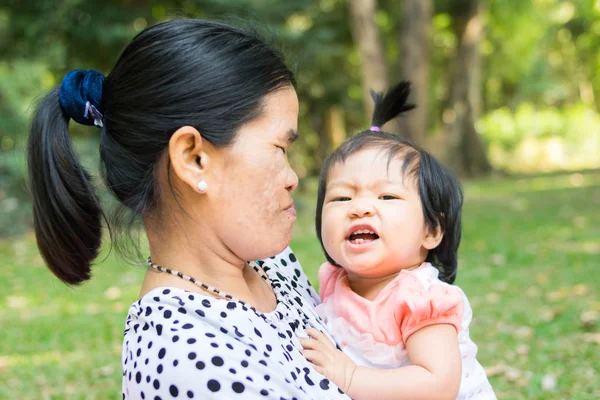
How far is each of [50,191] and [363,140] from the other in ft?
2.79

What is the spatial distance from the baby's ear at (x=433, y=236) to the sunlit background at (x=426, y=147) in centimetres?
57

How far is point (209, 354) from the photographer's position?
1.35 m

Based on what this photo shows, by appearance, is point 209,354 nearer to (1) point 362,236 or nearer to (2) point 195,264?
(2) point 195,264

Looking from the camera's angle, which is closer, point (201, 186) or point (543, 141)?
point (201, 186)

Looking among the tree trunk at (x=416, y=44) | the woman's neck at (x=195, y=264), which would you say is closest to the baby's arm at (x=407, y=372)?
the woman's neck at (x=195, y=264)

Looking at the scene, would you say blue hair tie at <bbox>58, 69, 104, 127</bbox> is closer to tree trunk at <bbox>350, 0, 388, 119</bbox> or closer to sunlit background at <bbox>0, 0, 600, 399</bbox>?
sunlit background at <bbox>0, 0, 600, 399</bbox>

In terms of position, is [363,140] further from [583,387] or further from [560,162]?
[560,162]

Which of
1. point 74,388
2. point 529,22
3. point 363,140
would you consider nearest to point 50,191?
point 363,140

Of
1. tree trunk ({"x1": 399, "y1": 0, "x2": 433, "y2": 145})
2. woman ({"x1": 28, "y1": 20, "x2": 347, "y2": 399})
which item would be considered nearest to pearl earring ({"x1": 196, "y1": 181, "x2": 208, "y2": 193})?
woman ({"x1": 28, "y1": 20, "x2": 347, "y2": 399})

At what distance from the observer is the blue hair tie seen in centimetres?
165

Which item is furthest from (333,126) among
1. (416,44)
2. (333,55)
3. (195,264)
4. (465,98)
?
(195,264)

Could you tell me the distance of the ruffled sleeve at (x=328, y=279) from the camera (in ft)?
7.00

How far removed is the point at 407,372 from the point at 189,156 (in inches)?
27.8

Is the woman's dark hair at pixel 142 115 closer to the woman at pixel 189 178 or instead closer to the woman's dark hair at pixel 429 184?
the woman at pixel 189 178
